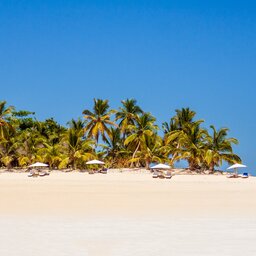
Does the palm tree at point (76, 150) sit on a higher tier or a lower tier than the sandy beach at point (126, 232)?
higher

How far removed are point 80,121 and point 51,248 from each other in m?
52.0

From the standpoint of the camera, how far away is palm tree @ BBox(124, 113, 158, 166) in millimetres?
55650

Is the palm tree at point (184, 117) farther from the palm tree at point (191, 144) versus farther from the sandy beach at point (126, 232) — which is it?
the sandy beach at point (126, 232)

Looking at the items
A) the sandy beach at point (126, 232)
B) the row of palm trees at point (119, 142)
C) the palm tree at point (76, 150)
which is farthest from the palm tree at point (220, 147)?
the sandy beach at point (126, 232)

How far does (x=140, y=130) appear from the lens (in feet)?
186

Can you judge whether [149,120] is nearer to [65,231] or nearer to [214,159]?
[214,159]

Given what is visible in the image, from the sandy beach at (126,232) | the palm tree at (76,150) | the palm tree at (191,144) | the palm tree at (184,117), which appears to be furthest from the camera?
the palm tree at (184,117)


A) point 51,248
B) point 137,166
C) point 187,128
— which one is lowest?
point 51,248

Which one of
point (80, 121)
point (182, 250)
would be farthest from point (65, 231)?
point (80, 121)

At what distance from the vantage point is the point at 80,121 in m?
59.3

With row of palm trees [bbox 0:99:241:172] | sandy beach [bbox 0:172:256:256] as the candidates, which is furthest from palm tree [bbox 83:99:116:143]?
sandy beach [bbox 0:172:256:256]

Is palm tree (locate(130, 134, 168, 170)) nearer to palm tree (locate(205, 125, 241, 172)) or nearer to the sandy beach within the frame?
palm tree (locate(205, 125, 241, 172))

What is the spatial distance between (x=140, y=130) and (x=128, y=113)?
5489 millimetres

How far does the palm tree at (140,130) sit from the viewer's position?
5565 cm
